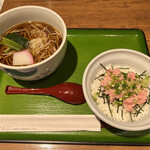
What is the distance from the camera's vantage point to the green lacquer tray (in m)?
1.03

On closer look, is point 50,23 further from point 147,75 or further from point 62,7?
point 147,75

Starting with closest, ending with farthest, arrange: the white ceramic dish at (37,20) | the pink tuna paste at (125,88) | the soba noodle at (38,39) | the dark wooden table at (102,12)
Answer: the white ceramic dish at (37,20)
the pink tuna paste at (125,88)
the soba noodle at (38,39)
the dark wooden table at (102,12)

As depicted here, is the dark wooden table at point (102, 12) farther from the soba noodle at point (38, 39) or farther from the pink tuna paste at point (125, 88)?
the pink tuna paste at point (125, 88)

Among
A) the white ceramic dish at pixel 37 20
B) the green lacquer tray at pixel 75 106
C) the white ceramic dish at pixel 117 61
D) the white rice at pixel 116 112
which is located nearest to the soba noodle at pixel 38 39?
the white ceramic dish at pixel 37 20

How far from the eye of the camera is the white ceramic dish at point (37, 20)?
95 cm

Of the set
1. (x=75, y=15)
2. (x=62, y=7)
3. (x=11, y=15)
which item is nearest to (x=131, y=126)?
(x=11, y=15)

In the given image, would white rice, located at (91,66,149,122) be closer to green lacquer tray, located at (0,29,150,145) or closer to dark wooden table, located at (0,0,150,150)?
green lacquer tray, located at (0,29,150,145)

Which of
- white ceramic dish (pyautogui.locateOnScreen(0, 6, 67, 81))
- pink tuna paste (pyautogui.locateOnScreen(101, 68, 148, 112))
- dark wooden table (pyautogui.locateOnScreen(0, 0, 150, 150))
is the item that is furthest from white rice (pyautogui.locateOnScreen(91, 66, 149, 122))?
dark wooden table (pyautogui.locateOnScreen(0, 0, 150, 150))

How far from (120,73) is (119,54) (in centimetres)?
16

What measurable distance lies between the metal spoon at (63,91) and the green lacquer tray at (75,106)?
0.15ft

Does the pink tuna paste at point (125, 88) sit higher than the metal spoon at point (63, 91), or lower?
higher

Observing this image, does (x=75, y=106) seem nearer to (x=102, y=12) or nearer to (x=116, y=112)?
(x=116, y=112)

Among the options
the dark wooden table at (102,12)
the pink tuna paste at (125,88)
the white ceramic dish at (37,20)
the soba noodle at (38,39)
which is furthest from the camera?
the dark wooden table at (102,12)

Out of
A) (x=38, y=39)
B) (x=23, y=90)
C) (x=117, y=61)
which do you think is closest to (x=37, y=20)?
(x=38, y=39)
